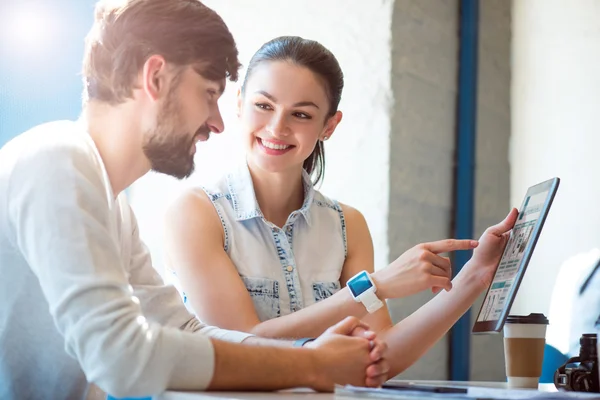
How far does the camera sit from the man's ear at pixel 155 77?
3.74 ft

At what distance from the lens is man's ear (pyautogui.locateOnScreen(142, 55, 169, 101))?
1.14 metres

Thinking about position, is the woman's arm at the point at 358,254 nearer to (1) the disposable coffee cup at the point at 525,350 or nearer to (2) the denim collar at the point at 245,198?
(2) the denim collar at the point at 245,198

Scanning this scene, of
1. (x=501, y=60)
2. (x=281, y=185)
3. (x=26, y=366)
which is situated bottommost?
(x=26, y=366)

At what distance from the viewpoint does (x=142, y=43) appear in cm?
117

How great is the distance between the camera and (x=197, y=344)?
3.05 ft

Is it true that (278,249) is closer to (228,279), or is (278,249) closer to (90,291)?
(228,279)

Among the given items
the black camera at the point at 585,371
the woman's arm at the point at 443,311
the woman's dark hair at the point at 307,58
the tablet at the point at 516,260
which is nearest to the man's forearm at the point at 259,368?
the tablet at the point at 516,260

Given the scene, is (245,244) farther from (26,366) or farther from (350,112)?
(350,112)

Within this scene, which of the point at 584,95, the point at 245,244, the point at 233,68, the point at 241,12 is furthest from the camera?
the point at 241,12

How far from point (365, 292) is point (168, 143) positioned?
0.61 m

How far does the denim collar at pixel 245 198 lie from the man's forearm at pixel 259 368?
797mm

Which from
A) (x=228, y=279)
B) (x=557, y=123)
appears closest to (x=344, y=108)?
(x=557, y=123)

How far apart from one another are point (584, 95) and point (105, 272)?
2.28 m

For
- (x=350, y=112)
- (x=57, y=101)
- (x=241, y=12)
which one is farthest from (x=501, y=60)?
(x=57, y=101)
